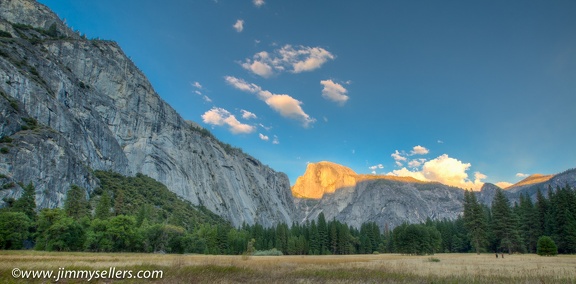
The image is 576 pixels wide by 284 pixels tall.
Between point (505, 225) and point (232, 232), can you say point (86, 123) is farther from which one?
point (505, 225)

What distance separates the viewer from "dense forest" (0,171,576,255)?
51750 mm

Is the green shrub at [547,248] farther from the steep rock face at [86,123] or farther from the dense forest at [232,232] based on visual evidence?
the steep rock face at [86,123]

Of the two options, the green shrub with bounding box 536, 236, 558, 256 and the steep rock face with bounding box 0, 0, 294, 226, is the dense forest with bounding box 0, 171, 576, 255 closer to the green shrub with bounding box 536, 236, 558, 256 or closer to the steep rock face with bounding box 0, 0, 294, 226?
the green shrub with bounding box 536, 236, 558, 256

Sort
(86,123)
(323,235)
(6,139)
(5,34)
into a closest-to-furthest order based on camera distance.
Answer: (6,139), (323,235), (5,34), (86,123)

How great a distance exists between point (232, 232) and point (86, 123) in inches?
2641

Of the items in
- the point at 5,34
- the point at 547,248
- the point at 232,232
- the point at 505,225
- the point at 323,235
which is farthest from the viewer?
the point at 5,34

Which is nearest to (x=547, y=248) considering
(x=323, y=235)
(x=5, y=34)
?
(x=323, y=235)

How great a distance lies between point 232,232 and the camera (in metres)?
106

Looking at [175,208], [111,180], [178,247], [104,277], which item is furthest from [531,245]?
[111,180]

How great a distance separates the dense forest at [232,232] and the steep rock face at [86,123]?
9398 mm

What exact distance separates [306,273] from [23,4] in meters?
193

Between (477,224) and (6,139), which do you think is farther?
(6,139)

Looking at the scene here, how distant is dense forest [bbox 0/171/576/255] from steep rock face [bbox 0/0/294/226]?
30.8 ft

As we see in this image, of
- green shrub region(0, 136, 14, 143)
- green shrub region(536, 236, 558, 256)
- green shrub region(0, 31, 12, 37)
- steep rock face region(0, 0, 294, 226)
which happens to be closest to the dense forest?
green shrub region(536, 236, 558, 256)
